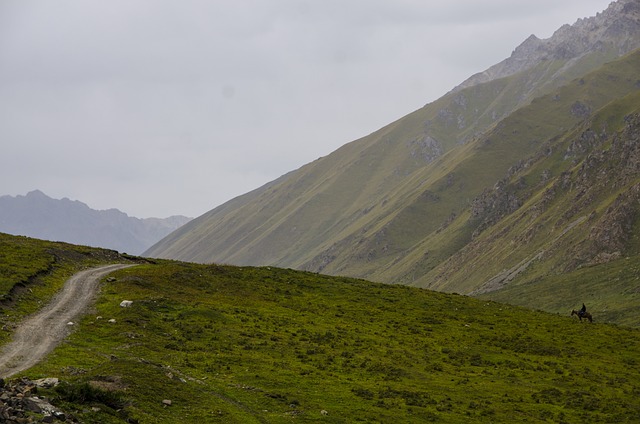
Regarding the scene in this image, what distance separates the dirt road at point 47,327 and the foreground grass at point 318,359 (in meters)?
1.32

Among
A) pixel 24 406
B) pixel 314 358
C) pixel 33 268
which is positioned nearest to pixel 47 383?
pixel 24 406

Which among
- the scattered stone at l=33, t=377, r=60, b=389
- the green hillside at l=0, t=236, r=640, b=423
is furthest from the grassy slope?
the scattered stone at l=33, t=377, r=60, b=389

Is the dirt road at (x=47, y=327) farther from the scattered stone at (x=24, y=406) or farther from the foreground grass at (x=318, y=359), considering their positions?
the scattered stone at (x=24, y=406)

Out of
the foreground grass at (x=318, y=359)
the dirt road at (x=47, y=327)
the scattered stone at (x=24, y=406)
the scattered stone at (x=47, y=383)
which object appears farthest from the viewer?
the dirt road at (x=47, y=327)

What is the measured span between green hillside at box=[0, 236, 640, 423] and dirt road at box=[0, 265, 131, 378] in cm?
129

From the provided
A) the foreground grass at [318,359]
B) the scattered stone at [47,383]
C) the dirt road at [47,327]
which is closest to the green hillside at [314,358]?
the foreground grass at [318,359]

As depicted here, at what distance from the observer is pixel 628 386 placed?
5662 cm

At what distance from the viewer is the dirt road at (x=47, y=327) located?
1548 inches

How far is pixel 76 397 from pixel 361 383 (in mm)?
23371

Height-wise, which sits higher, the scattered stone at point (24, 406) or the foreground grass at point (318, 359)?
the scattered stone at point (24, 406)

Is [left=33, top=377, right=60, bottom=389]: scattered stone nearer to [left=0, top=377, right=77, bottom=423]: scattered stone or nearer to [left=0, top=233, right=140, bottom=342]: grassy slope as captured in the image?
[left=0, top=377, right=77, bottom=423]: scattered stone

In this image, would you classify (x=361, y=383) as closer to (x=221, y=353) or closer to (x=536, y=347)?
(x=221, y=353)

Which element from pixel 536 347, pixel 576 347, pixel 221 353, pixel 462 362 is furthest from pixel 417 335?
pixel 221 353

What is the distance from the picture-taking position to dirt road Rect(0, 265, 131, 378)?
39.3m
